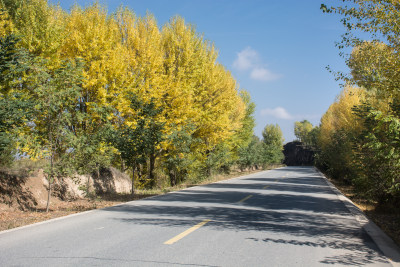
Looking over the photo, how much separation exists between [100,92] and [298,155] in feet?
312

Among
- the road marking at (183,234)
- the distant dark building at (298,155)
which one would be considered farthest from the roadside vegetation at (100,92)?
the distant dark building at (298,155)

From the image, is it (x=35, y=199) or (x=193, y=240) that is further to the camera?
(x=35, y=199)

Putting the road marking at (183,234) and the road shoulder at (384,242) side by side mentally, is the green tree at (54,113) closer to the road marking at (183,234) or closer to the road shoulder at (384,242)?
the road marking at (183,234)

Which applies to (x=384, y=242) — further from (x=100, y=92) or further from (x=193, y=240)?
(x=100, y=92)

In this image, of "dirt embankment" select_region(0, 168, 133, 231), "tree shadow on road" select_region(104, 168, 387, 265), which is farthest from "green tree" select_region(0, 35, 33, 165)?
"tree shadow on road" select_region(104, 168, 387, 265)

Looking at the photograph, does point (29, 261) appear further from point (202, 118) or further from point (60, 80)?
point (202, 118)

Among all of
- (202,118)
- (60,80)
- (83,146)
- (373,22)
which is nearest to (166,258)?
(83,146)

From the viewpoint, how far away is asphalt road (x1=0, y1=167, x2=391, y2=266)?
4617 millimetres

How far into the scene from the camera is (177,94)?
18.2m

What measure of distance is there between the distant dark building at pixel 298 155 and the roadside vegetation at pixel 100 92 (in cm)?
7872

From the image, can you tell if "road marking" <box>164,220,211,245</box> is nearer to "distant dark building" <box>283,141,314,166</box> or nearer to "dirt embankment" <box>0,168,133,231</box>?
"dirt embankment" <box>0,168,133,231</box>

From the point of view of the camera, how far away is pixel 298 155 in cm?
10162

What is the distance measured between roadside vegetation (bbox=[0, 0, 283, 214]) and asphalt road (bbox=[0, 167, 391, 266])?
319 cm

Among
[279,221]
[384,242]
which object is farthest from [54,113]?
[384,242]
